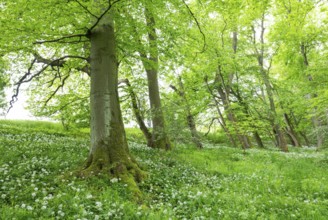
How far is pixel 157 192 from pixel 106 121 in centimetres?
227

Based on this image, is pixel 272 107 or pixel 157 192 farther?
pixel 272 107

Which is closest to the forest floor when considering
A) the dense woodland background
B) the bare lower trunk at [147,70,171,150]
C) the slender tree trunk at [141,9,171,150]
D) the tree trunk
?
the dense woodland background

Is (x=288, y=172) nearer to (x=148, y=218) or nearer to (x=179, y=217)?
(x=179, y=217)

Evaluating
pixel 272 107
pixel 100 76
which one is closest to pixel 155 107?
pixel 100 76

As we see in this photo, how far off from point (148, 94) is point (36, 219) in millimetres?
9913

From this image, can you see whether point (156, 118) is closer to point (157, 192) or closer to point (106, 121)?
point (106, 121)

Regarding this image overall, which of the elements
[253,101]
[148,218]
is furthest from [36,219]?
[253,101]

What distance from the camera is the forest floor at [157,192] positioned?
4801 mm

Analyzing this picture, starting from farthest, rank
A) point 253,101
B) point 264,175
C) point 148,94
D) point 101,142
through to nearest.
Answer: point 253,101
point 148,94
point 264,175
point 101,142

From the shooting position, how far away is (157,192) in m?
6.55

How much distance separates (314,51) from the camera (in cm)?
2495

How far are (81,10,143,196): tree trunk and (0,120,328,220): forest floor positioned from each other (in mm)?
460

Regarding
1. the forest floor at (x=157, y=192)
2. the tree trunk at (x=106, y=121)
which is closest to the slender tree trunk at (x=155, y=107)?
the forest floor at (x=157, y=192)

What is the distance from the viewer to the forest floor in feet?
15.8
